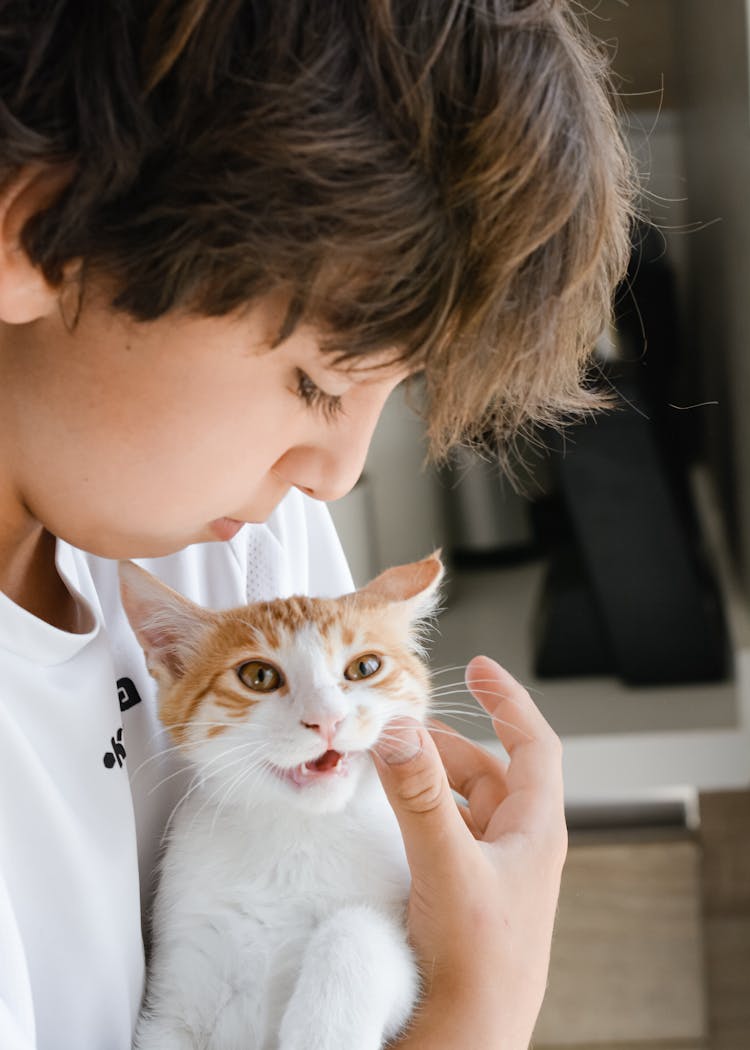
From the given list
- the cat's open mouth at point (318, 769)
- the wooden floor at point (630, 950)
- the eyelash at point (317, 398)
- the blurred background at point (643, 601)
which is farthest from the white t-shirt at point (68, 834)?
the wooden floor at point (630, 950)

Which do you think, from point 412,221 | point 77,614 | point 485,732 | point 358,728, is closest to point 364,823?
point 358,728

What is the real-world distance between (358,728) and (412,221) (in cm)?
32

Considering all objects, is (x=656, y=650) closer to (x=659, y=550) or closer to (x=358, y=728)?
(x=659, y=550)

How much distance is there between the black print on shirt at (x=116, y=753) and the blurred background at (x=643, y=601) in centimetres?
92

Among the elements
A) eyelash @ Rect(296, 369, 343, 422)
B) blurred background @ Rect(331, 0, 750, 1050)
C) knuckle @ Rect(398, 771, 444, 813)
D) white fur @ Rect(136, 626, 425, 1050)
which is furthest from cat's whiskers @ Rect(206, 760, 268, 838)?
blurred background @ Rect(331, 0, 750, 1050)

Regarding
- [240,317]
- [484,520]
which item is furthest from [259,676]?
[484,520]

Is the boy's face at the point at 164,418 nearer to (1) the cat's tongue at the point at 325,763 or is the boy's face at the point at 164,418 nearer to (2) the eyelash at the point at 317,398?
(2) the eyelash at the point at 317,398

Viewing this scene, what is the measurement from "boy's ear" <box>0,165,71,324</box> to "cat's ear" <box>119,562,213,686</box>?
0.77 feet

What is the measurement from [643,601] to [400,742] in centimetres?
108

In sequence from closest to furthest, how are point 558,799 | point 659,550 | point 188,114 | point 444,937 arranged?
point 188,114
point 444,937
point 558,799
point 659,550

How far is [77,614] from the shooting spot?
0.75 meters

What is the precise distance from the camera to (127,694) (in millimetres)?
789

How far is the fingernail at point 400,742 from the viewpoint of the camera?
25.5 inches

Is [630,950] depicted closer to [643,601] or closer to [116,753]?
[643,601]
